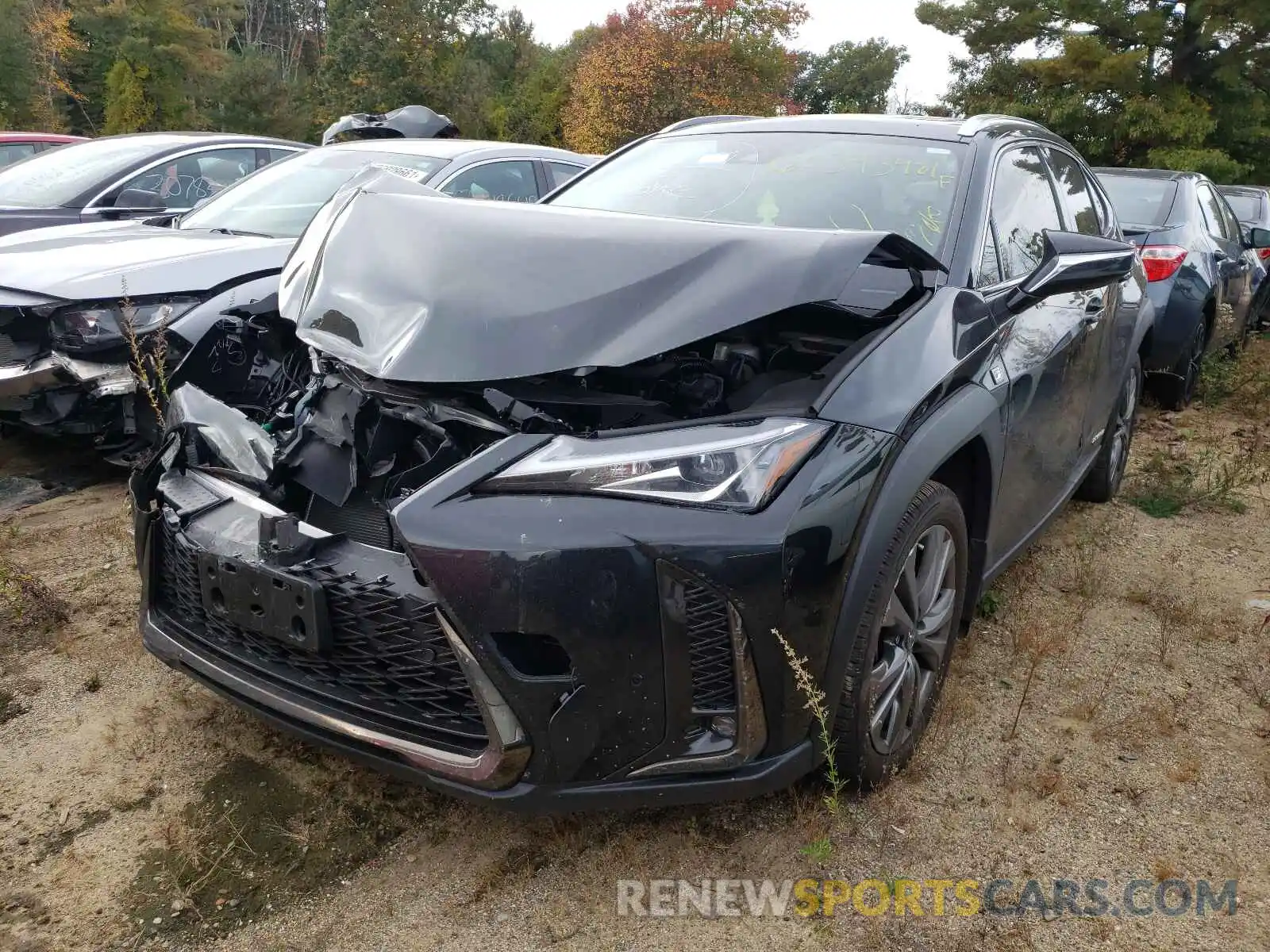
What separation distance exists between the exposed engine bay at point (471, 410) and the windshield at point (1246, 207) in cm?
991

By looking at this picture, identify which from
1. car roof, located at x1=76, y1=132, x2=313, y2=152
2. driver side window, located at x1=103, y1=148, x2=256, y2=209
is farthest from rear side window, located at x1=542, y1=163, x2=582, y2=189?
driver side window, located at x1=103, y1=148, x2=256, y2=209

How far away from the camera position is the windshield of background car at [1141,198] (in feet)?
21.0

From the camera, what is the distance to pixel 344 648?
76.4 inches

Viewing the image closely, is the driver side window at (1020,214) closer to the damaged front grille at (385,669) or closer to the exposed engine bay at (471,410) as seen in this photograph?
the exposed engine bay at (471,410)

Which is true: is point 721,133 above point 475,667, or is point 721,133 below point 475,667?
above

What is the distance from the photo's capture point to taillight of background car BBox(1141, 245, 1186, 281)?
6.04m

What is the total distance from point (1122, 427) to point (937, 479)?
264 cm

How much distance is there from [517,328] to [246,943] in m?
1.40

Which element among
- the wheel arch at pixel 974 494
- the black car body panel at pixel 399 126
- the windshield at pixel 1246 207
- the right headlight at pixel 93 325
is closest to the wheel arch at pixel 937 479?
the wheel arch at pixel 974 494

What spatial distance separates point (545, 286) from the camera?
221 cm

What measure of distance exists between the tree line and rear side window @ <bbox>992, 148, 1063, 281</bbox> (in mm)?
19825

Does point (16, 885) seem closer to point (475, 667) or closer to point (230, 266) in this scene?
point (475, 667)

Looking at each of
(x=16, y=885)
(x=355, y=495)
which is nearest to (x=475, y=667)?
(x=355, y=495)

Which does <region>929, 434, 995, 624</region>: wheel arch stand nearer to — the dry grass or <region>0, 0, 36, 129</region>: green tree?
the dry grass
